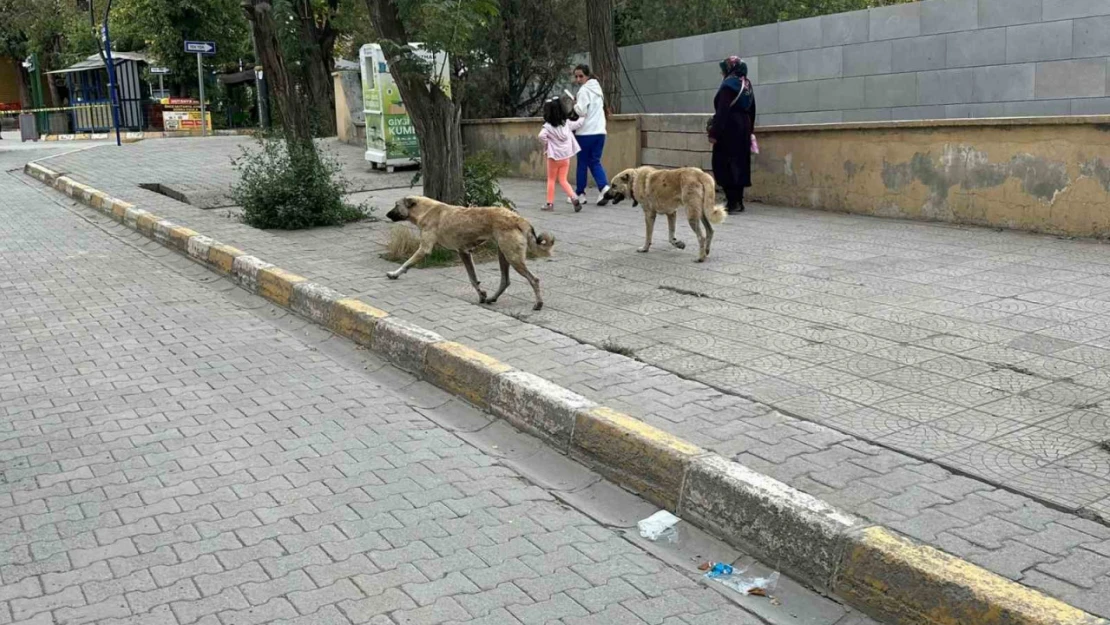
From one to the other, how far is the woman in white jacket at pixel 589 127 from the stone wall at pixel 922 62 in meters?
3.67

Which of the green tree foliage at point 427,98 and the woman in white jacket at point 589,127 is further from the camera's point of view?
the woman in white jacket at point 589,127

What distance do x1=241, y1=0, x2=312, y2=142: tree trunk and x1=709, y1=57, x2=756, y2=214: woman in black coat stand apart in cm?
509

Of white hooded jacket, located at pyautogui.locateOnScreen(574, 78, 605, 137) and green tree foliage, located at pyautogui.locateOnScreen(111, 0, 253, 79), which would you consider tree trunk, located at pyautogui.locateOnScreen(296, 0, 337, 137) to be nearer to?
green tree foliage, located at pyautogui.locateOnScreen(111, 0, 253, 79)

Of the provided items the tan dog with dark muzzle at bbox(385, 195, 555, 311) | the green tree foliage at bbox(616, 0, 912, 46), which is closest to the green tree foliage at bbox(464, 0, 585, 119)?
the green tree foliage at bbox(616, 0, 912, 46)

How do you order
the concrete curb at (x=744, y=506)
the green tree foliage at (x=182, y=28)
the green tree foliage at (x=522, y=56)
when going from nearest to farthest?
the concrete curb at (x=744, y=506)
the green tree foliage at (x=522, y=56)
the green tree foliage at (x=182, y=28)

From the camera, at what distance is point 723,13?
786 inches

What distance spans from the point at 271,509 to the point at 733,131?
29.7 ft


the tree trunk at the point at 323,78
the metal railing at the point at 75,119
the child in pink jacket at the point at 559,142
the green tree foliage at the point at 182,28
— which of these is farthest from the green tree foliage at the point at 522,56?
the metal railing at the point at 75,119

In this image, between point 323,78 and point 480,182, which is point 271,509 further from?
point 323,78

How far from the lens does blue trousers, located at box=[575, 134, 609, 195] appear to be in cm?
1380

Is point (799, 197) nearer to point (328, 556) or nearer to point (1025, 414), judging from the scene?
point (1025, 414)

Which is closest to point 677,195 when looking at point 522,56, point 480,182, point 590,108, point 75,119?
point 480,182

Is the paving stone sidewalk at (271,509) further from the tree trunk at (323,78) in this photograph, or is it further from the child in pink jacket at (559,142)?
the tree trunk at (323,78)

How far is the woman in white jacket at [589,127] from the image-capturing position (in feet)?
44.7
